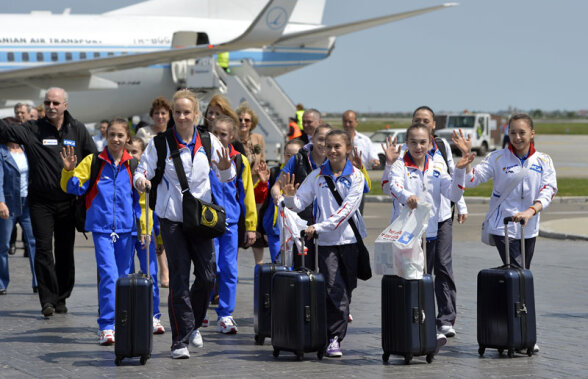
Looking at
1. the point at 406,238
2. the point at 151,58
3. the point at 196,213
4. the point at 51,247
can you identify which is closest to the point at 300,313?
the point at 406,238

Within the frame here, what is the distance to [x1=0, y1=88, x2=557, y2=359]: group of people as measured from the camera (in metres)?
7.74

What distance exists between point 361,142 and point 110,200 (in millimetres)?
3576

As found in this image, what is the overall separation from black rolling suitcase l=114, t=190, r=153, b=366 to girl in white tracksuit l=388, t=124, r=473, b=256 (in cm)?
196

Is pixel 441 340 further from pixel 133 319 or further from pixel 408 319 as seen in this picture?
pixel 133 319

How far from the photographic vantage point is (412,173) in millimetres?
8188

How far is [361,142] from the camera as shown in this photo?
1138 centimetres

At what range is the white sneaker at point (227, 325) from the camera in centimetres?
885

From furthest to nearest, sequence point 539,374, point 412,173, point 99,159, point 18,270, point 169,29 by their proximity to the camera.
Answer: point 169,29
point 18,270
point 99,159
point 412,173
point 539,374

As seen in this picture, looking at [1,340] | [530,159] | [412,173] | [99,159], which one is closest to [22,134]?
[99,159]

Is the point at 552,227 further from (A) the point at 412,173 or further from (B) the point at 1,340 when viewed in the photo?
(B) the point at 1,340

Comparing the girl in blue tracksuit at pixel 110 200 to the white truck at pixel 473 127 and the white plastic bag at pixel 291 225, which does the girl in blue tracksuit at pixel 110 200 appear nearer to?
the white plastic bag at pixel 291 225

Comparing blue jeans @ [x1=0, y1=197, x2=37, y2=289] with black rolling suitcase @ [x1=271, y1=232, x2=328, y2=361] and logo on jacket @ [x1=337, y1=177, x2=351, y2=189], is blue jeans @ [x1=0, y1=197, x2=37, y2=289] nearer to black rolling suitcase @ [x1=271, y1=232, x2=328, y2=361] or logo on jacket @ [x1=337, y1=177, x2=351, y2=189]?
black rolling suitcase @ [x1=271, y1=232, x2=328, y2=361]

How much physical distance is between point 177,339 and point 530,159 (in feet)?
9.88

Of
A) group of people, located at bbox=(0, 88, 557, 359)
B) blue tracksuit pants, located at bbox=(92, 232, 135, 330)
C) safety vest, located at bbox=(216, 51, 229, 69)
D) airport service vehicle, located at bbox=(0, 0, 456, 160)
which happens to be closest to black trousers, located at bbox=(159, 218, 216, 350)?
group of people, located at bbox=(0, 88, 557, 359)
